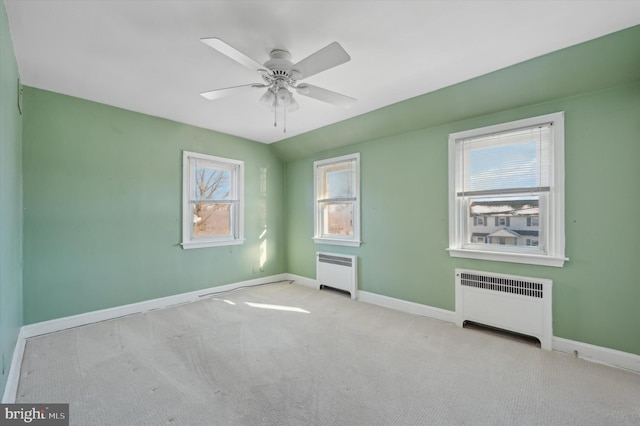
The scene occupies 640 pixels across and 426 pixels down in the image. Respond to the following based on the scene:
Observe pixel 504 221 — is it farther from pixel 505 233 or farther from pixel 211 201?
Answer: pixel 211 201

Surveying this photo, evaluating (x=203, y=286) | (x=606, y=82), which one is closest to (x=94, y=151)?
(x=203, y=286)

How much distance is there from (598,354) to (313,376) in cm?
251

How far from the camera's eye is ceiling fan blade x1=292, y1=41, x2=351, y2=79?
1717 mm

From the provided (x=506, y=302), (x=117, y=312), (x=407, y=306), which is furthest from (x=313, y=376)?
(x=117, y=312)

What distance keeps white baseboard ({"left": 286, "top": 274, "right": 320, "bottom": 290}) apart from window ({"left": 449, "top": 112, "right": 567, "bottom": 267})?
240cm

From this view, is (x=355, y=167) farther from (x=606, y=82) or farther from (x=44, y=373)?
(x=44, y=373)

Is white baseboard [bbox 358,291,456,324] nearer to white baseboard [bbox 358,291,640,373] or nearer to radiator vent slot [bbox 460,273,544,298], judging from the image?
white baseboard [bbox 358,291,640,373]

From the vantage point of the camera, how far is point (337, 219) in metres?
4.68

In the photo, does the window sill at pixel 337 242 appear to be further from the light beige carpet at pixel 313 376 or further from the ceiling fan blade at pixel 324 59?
the ceiling fan blade at pixel 324 59

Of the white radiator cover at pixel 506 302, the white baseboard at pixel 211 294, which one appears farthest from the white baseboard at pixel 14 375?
the white radiator cover at pixel 506 302

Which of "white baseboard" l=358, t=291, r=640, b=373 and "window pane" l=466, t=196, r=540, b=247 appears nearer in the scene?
"white baseboard" l=358, t=291, r=640, b=373

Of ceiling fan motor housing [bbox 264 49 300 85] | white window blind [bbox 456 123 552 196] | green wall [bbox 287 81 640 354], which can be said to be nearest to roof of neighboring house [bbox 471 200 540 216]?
white window blind [bbox 456 123 552 196]

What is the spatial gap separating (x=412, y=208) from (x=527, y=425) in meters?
2.38

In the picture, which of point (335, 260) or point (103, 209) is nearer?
point (103, 209)
